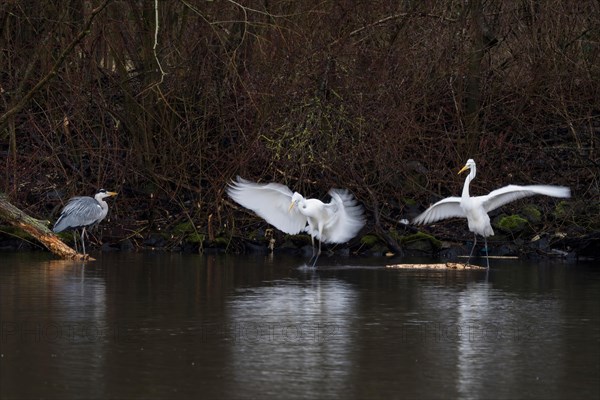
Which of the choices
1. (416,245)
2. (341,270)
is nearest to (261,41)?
(416,245)

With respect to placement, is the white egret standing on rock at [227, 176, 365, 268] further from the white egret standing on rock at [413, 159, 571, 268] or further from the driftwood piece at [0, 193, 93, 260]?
the driftwood piece at [0, 193, 93, 260]

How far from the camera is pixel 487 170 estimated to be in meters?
23.2

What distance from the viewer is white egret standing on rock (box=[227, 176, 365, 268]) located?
1864 centimetres

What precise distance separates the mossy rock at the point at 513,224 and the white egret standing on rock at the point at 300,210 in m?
3.34

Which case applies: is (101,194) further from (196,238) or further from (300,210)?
(300,210)

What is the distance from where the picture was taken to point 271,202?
19109 millimetres

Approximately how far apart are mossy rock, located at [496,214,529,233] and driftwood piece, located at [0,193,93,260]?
7.09 metres

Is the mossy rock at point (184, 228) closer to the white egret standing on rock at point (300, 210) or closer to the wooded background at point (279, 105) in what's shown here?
the wooded background at point (279, 105)

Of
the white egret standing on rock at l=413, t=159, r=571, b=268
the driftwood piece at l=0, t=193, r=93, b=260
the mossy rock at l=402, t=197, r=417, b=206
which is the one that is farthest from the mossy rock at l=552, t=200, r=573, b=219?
the driftwood piece at l=0, t=193, r=93, b=260

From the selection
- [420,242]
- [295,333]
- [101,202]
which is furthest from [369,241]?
[295,333]

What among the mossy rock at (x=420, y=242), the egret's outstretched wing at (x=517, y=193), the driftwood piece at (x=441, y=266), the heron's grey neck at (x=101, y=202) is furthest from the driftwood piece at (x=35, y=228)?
the egret's outstretched wing at (x=517, y=193)

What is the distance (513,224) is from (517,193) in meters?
2.78

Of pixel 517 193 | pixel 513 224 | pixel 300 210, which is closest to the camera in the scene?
pixel 300 210

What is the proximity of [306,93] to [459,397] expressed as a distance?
1476 centimetres
